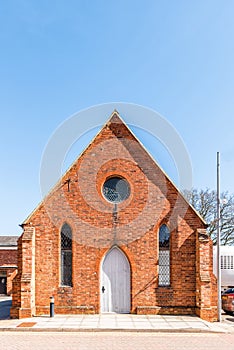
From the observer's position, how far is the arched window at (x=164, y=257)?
17672 millimetres

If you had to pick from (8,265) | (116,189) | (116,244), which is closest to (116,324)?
(116,244)

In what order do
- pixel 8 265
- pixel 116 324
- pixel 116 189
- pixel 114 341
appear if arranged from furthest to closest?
pixel 8 265 → pixel 116 189 → pixel 116 324 → pixel 114 341

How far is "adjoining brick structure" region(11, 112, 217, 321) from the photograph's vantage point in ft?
56.6

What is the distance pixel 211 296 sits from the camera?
16891mm

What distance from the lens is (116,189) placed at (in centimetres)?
1848

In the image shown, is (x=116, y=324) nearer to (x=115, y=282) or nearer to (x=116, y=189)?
(x=115, y=282)

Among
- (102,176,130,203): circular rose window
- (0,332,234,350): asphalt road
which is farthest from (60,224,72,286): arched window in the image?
(0,332,234,350): asphalt road

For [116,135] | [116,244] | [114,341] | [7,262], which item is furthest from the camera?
[7,262]

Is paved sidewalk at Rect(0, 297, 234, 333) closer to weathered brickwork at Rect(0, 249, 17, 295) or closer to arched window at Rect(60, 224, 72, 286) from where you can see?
arched window at Rect(60, 224, 72, 286)

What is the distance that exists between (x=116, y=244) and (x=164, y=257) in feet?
7.48

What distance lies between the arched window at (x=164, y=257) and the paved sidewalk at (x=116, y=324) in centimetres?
162

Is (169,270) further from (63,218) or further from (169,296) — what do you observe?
(63,218)

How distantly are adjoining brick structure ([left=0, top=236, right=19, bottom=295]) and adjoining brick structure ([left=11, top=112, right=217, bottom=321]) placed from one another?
15.3m

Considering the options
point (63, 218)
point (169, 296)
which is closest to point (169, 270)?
point (169, 296)
